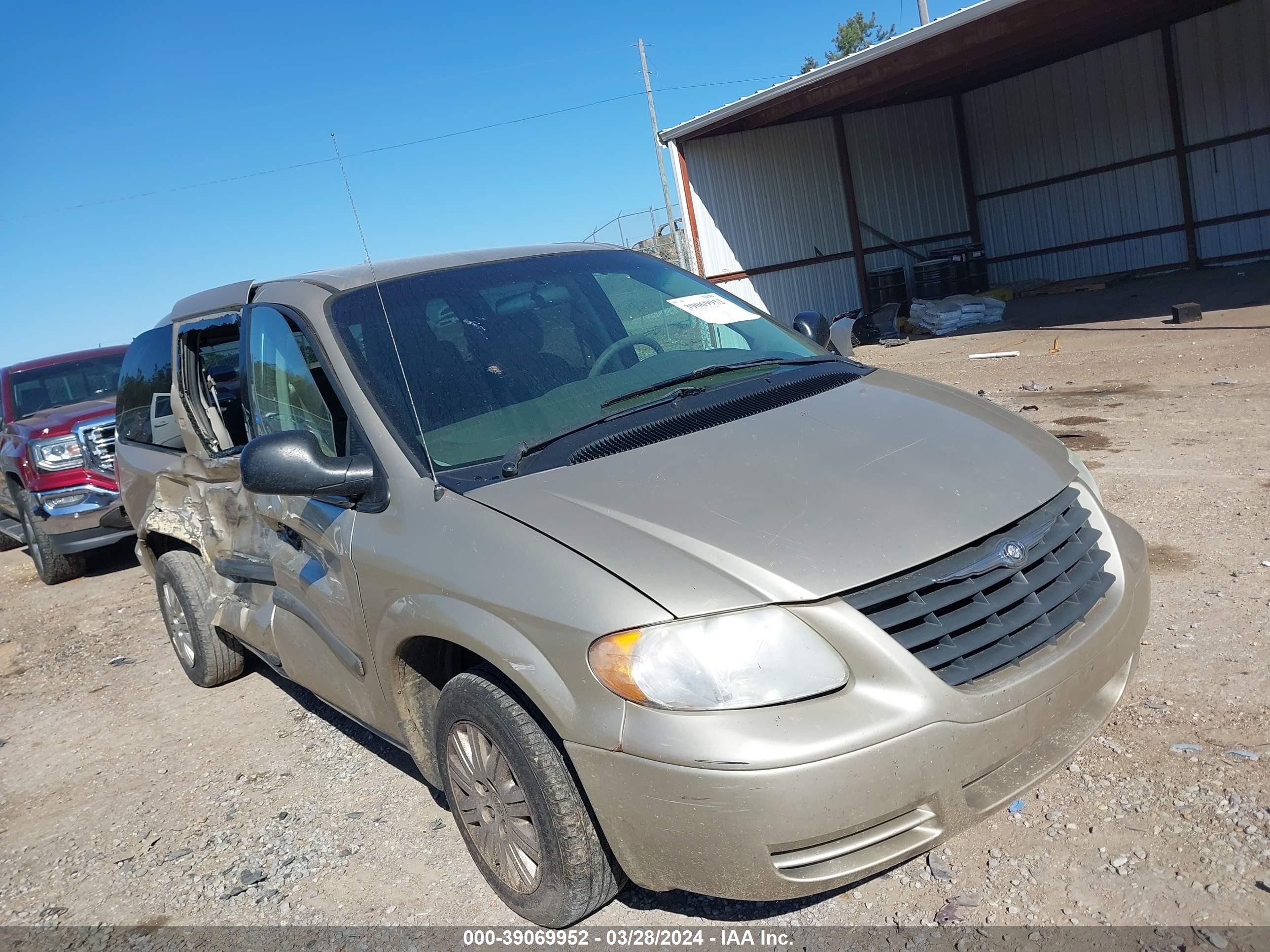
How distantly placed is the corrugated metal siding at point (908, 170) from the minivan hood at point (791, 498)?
18639 millimetres

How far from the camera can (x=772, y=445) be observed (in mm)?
2707

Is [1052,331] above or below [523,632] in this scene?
below

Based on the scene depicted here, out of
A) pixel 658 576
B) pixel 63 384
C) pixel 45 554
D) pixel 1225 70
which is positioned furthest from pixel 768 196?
pixel 658 576

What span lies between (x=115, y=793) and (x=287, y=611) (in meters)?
1.45

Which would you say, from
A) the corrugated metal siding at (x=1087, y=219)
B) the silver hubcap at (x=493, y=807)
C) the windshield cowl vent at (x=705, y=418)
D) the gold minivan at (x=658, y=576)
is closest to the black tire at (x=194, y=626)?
the gold minivan at (x=658, y=576)

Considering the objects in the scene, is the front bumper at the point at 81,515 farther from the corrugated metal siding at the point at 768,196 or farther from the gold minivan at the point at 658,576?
the corrugated metal siding at the point at 768,196

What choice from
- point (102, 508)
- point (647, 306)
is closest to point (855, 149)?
point (102, 508)

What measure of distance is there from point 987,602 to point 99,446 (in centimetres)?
762

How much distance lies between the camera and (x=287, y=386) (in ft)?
11.5

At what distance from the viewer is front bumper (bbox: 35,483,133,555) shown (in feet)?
25.5

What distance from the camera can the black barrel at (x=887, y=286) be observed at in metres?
19.5

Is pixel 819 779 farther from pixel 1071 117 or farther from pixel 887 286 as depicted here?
pixel 1071 117

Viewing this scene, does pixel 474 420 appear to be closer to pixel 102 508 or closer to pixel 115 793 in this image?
pixel 115 793

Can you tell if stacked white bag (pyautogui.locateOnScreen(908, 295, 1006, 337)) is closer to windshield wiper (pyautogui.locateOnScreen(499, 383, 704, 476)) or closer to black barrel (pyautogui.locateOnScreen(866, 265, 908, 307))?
black barrel (pyautogui.locateOnScreen(866, 265, 908, 307))
